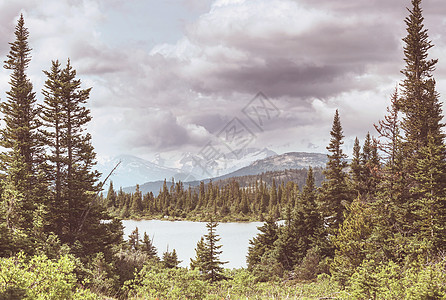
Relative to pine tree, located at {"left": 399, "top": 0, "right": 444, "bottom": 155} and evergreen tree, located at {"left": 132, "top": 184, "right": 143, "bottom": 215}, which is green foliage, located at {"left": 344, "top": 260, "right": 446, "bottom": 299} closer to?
pine tree, located at {"left": 399, "top": 0, "right": 444, "bottom": 155}

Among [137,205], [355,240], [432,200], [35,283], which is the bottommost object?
[137,205]

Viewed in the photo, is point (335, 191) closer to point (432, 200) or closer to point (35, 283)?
point (432, 200)

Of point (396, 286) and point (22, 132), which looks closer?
point (396, 286)

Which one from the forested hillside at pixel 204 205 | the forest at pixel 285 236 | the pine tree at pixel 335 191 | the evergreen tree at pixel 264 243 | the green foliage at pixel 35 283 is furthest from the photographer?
the forested hillside at pixel 204 205

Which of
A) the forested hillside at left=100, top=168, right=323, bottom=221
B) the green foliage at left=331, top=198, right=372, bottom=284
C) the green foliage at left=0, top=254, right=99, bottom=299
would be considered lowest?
the forested hillside at left=100, top=168, right=323, bottom=221

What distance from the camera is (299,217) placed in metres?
42.8

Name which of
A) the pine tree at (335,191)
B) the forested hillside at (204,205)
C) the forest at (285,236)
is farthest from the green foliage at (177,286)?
the forested hillside at (204,205)

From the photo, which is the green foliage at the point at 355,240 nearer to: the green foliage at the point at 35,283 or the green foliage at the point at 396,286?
the green foliage at the point at 396,286

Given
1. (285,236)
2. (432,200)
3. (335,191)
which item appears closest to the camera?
(432,200)

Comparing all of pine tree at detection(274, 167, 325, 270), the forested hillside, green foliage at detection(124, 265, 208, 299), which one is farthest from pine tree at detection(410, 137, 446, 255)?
the forested hillside

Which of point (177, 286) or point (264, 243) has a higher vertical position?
point (177, 286)

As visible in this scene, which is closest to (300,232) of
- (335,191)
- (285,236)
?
(285,236)

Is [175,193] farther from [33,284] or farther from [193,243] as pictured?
[33,284]

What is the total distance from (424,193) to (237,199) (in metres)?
133
